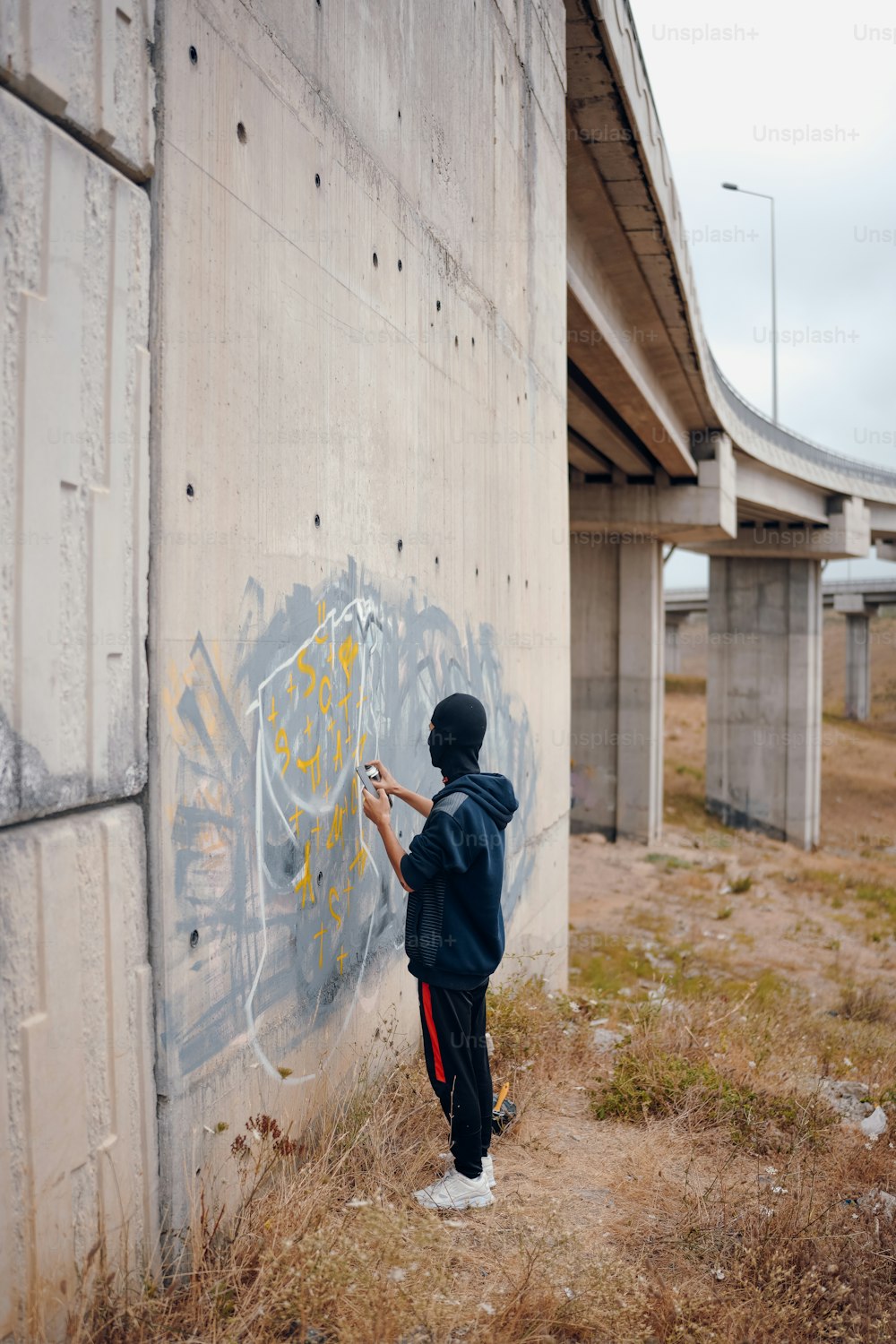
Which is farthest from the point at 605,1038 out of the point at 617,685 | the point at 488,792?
the point at 617,685

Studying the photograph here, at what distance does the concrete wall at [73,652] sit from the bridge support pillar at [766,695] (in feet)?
78.6

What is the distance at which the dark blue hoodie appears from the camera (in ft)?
11.2

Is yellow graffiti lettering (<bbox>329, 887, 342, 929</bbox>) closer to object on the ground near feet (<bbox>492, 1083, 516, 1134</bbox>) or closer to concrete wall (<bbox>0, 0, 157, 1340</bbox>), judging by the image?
object on the ground near feet (<bbox>492, 1083, 516, 1134</bbox>)

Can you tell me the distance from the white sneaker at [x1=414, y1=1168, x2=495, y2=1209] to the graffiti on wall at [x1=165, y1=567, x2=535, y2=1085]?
1.90ft

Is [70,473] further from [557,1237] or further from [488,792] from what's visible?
[557,1237]

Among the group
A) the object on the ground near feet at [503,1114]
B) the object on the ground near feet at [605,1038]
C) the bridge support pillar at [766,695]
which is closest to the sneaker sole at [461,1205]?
the object on the ground near feet at [503,1114]

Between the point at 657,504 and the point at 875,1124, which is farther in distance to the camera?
the point at 657,504

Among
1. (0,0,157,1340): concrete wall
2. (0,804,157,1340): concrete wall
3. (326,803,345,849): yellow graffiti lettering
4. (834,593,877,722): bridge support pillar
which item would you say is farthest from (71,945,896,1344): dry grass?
(834,593,877,722): bridge support pillar

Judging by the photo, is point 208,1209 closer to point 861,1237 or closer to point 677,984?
point 861,1237

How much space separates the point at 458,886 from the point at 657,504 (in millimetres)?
16491

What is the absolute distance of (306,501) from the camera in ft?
11.5

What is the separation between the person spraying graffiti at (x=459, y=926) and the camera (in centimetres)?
343

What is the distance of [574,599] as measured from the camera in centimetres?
2167

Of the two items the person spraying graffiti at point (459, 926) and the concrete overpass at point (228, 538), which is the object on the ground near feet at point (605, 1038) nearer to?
the concrete overpass at point (228, 538)
